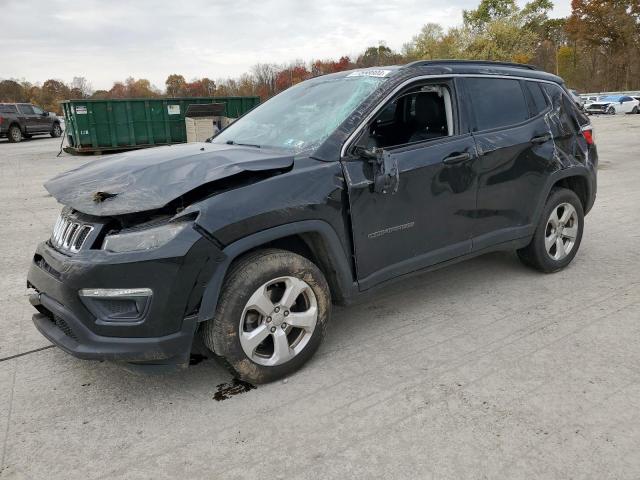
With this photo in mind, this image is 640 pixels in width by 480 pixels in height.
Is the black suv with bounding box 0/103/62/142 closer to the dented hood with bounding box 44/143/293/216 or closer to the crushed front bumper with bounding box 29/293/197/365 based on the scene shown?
the dented hood with bounding box 44/143/293/216

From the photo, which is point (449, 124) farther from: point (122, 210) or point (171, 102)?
point (171, 102)

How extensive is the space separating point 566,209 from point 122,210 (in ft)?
12.5

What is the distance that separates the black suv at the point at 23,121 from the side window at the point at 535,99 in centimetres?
2720

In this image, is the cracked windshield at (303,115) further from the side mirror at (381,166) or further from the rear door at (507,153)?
the rear door at (507,153)

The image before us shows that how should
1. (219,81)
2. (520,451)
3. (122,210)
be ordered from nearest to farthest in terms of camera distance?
(520,451) → (122,210) → (219,81)

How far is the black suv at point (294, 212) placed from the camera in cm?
268

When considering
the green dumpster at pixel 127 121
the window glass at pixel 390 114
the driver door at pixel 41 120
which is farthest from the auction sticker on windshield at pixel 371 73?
the driver door at pixel 41 120

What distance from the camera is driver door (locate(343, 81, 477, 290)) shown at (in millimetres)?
3307

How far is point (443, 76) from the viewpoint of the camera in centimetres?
383

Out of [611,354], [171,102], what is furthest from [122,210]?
[171,102]

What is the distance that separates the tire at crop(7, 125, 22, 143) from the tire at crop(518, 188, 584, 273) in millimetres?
27634

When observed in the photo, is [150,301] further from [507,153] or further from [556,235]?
[556,235]

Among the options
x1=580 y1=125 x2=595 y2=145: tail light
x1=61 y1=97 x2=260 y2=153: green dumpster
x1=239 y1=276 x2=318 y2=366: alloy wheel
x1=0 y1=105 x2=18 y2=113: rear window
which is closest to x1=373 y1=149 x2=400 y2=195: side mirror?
x1=239 y1=276 x2=318 y2=366: alloy wheel

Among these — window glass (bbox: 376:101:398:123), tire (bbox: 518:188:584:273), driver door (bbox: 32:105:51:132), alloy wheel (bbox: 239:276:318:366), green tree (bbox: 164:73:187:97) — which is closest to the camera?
alloy wheel (bbox: 239:276:318:366)
